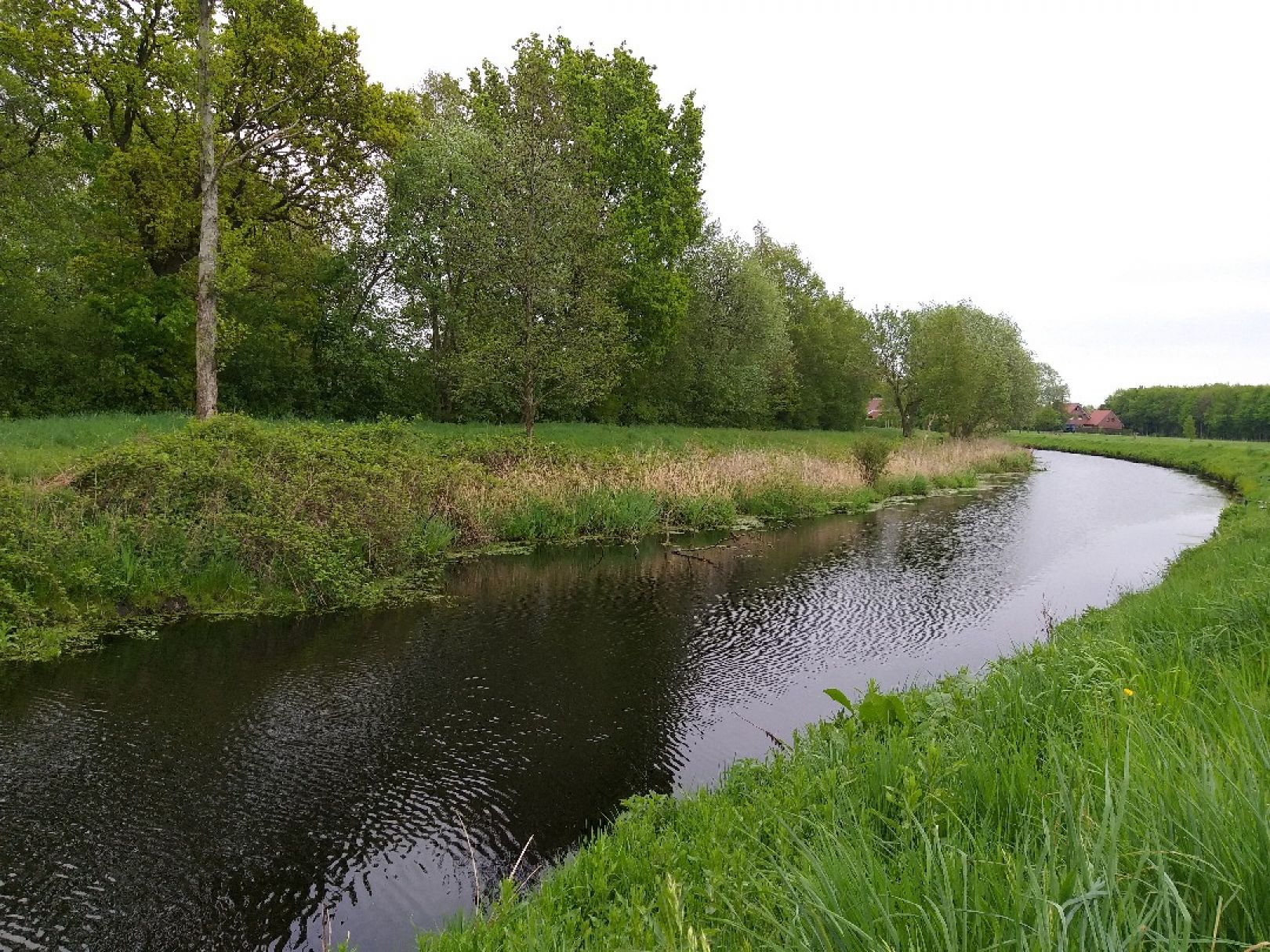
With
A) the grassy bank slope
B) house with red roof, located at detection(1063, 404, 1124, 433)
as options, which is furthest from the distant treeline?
the grassy bank slope

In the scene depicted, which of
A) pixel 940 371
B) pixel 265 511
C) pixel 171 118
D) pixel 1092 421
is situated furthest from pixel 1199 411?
pixel 265 511

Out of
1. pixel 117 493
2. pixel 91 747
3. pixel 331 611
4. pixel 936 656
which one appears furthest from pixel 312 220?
pixel 936 656

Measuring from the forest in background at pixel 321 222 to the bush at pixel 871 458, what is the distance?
10.1m

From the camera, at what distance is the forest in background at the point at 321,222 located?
20.8 metres

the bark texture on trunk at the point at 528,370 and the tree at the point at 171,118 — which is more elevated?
the tree at the point at 171,118

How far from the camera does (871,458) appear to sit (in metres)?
27.8

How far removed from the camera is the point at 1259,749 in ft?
8.14

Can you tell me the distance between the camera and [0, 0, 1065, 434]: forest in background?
20.8 metres

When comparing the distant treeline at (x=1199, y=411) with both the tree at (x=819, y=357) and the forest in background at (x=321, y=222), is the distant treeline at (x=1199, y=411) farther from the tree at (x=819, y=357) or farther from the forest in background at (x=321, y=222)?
the forest in background at (x=321, y=222)

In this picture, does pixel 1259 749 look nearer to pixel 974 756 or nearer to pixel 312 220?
pixel 974 756

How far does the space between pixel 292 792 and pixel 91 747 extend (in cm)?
223

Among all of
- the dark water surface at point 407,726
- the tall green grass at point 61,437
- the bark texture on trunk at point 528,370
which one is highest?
the bark texture on trunk at point 528,370

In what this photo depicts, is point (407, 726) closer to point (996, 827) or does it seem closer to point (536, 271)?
point (996, 827)

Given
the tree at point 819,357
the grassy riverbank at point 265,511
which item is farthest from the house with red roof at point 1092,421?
the grassy riverbank at point 265,511
